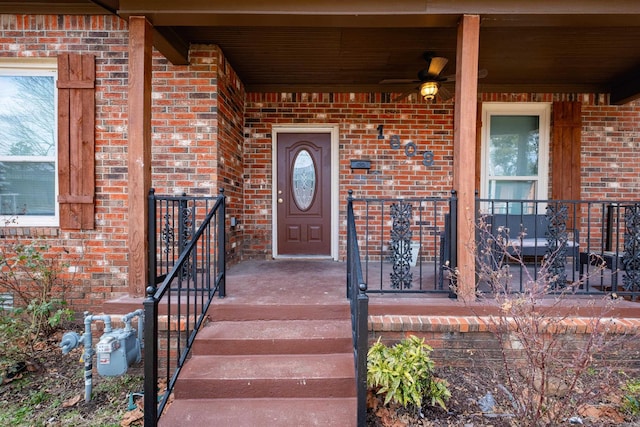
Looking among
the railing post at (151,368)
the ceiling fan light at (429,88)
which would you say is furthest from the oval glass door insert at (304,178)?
the railing post at (151,368)

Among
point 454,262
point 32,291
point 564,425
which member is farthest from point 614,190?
point 32,291

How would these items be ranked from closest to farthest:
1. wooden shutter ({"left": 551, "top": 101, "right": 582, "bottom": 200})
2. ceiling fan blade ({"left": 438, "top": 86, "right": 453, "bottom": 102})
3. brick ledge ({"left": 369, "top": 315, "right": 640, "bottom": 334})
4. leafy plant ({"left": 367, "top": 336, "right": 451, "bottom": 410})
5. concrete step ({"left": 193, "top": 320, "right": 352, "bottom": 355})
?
1. leafy plant ({"left": 367, "top": 336, "right": 451, "bottom": 410})
2. concrete step ({"left": 193, "top": 320, "right": 352, "bottom": 355})
3. brick ledge ({"left": 369, "top": 315, "right": 640, "bottom": 334})
4. ceiling fan blade ({"left": 438, "top": 86, "right": 453, "bottom": 102})
5. wooden shutter ({"left": 551, "top": 101, "right": 582, "bottom": 200})

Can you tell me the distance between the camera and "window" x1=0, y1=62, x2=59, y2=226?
3.52m

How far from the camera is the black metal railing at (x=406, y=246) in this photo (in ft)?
8.90

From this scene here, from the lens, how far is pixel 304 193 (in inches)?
187

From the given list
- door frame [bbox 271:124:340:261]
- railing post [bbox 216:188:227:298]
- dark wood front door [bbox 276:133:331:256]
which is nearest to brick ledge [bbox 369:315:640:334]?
railing post [bbox 216:188:227:298]

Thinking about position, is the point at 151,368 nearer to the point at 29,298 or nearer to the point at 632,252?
the point at 29,298

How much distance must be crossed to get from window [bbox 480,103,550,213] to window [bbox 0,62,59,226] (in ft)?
17.4

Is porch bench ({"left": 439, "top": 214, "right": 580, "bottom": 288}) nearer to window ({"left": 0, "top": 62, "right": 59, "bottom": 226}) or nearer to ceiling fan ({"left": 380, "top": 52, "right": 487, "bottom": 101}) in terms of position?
ceiling fan ({"left": 380, "top": 52, "right": 487, "bottom": 101})

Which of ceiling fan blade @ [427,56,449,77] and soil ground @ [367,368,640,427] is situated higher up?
ceiling fan blade @ [427,56,449,77]

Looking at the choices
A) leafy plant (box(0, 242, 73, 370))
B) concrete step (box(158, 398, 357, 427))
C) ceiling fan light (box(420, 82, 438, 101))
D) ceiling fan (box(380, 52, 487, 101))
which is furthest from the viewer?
ceiling fan light (box(420, 82, 438, 101))

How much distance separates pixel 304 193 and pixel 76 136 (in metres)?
2.69

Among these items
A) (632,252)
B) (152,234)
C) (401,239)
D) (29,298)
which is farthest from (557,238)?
(29,298)

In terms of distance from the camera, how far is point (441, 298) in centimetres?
276
